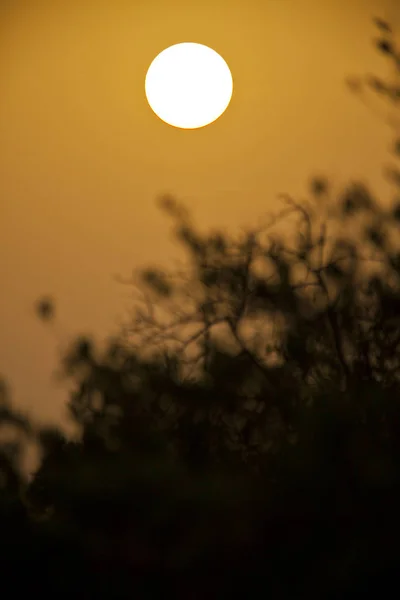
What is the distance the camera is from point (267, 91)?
710cm

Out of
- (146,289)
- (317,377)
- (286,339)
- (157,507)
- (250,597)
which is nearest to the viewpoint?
(157,507)

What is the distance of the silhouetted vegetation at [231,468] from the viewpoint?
85.0 inches

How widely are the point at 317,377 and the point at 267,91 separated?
380 cm

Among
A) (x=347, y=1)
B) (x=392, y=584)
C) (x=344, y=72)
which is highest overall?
(x=347, y=1)

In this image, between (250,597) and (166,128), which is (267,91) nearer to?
(166,128)

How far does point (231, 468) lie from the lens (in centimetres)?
288

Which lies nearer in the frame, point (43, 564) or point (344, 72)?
point (43, 564)

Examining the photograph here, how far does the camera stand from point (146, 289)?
18.6 ft

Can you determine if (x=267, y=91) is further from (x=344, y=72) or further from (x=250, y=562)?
(x=250, y=562)

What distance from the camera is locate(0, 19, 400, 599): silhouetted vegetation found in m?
2.16

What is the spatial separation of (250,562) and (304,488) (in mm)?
286

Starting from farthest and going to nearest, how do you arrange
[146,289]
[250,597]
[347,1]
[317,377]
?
[347,1] < [146,289] < [317,377] < [250,597]

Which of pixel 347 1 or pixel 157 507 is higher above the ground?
pixel 347 1

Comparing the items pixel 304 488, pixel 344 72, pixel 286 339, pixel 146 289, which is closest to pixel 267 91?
pixel 344 72
